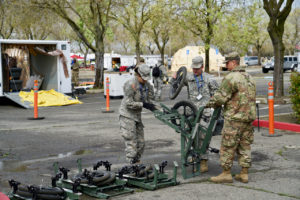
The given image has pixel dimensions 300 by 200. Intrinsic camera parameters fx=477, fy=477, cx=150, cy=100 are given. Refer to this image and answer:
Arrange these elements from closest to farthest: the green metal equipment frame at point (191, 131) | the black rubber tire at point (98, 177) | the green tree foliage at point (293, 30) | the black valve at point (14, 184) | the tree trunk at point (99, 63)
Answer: the black valve at point (14, 184) → the black rubber tire at point (98, 177) → the green metal equipment frame at point (191, 131) → the tree trunk at point (99, 63) → the green tree foliage at point (293, 30)

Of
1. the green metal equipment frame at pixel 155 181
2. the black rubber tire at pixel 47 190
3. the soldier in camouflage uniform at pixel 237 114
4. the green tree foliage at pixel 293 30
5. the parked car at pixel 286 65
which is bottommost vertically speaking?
the green metal equipment frame at pixel 155 181

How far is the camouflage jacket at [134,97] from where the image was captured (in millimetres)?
7095

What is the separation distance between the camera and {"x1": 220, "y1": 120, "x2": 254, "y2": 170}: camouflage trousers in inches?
256

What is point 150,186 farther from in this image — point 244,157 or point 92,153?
point 92,153

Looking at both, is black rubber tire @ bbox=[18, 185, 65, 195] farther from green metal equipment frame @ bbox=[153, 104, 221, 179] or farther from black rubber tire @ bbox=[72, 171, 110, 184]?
green metal equipment frame @ bbox=[153, 104, 221, 179]

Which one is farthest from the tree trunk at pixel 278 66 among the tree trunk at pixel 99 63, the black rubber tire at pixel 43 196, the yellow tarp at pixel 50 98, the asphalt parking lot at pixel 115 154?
the black rubber tire at pixel 43 196

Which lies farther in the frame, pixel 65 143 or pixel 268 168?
pixel 65 143

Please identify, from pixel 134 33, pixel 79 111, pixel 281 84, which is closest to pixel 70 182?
pixel 79 111

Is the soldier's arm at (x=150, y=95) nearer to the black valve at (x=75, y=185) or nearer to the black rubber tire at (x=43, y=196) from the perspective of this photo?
the black valve at (x=75, y=185)

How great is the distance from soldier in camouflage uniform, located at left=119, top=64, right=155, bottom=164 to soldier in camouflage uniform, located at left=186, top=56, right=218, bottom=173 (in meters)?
0.65

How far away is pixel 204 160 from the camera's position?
736 centimetres

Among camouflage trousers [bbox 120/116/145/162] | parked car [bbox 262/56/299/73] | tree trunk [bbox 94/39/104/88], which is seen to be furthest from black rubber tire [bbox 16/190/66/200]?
parked car [bbox 262/56/299/73]

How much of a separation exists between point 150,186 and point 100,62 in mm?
21371

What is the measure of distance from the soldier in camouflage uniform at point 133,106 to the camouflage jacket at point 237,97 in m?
1.12
